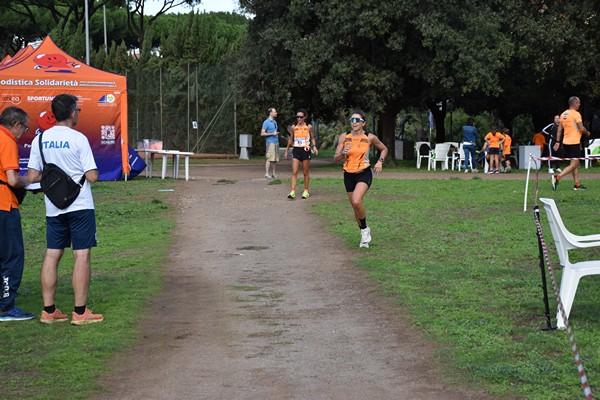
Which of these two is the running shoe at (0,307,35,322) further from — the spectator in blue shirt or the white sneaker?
the spectator in blue shirt

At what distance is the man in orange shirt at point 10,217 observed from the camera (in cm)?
816

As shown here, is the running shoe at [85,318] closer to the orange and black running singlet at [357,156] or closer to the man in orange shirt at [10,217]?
the man in orange shirt at [10,217]

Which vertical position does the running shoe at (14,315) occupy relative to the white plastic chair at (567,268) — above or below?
below

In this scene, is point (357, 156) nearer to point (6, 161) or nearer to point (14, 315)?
point (6, 161)

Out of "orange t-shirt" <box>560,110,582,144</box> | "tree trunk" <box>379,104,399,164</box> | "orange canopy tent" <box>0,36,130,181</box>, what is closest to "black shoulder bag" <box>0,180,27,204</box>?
"orange t-shirt" <box>560,110,582,144</box>

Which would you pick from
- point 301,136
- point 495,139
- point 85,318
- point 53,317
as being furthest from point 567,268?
point 495,139

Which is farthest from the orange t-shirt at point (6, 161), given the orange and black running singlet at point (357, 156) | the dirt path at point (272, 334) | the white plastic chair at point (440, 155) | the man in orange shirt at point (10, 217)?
the white plastic chair at point (440, 155)

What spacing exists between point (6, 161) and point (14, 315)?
1320mm

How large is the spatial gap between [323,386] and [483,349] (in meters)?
1.37

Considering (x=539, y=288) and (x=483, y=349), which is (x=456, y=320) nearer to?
(x=483, y=349)

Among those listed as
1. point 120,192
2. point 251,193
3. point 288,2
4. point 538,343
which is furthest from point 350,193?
point 288,2

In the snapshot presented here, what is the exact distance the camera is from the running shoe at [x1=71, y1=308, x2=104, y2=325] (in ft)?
26.3

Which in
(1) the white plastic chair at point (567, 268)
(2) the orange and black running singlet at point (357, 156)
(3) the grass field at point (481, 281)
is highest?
(2) the orange and black running singlet at point (357, 156)

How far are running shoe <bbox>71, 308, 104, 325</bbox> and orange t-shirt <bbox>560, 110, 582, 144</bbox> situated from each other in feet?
44.4
